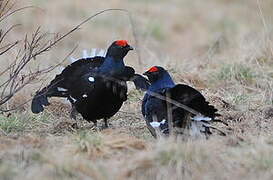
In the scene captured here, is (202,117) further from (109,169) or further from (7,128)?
(7,128)

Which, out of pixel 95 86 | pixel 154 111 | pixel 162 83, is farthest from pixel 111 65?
pixel 154 111

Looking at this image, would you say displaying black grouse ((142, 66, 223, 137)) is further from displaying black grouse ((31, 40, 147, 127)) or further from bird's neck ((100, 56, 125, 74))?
bird's neck ((100, 56, 125, 74))

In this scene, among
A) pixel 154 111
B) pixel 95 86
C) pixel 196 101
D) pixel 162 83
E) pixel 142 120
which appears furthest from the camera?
pixel 142 120

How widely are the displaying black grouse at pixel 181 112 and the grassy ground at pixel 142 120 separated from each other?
0.18 meters

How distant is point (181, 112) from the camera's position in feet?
16.0

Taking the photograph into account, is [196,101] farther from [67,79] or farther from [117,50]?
[67,79]

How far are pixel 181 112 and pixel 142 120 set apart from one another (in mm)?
1117

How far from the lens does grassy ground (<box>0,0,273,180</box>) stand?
4.09m

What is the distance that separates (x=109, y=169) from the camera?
4117 millimetres

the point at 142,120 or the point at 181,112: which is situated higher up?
the point at 181,112

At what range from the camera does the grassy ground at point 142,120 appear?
4086mm

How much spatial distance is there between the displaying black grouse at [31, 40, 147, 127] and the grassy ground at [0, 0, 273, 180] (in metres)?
0.20

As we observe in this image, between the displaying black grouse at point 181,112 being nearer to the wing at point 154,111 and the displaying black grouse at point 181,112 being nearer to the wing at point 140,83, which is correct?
the wing at point 154,111

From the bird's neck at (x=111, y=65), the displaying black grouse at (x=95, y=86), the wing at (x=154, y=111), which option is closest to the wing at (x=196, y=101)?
the wing at (x=154, y=111)
